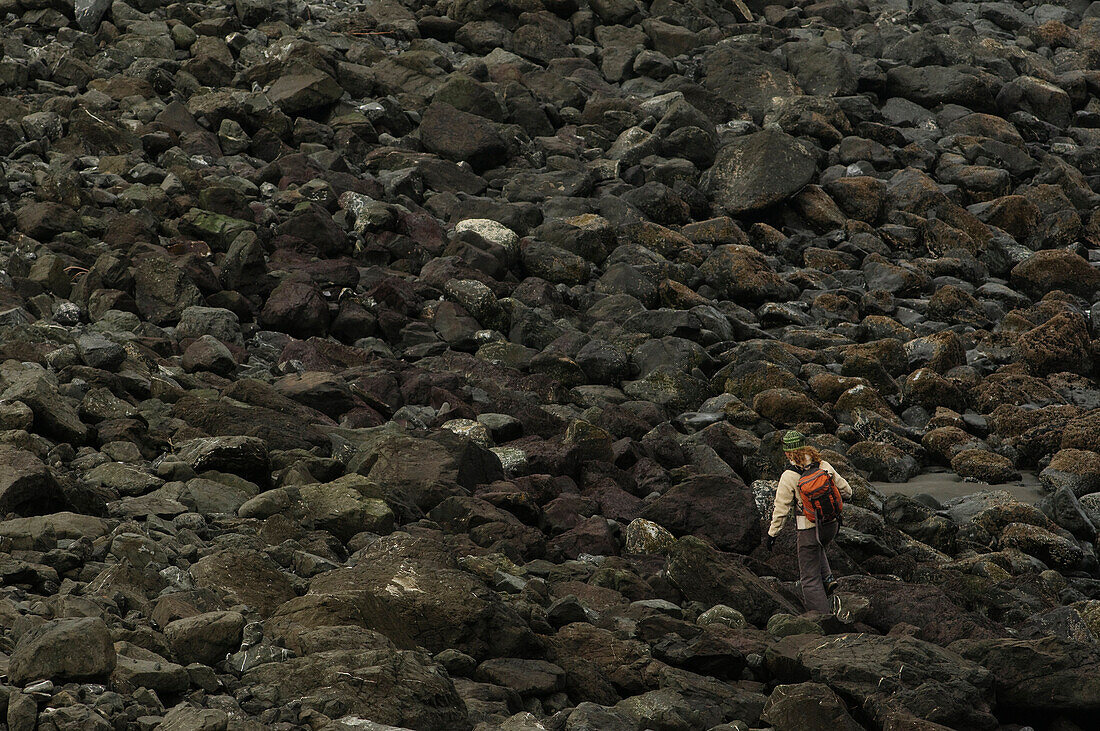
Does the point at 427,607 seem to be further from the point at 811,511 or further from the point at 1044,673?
the point at 1044,673

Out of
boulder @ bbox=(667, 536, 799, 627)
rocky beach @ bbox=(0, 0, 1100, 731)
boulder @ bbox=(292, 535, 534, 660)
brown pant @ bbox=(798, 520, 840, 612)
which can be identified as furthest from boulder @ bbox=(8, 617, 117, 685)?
brown pant @ bbox=(798, 520, 840, 612)

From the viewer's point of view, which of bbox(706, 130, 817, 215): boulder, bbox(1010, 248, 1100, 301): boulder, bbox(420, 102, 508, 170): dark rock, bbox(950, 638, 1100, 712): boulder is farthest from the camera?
bbox(420, 102, 508, 170): dark rock

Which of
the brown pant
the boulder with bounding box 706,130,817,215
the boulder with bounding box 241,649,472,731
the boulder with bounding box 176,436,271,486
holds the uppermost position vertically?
the boulder with bounding box 241,649,472,731

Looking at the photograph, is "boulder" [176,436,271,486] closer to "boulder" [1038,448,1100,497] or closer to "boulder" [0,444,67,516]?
"boulder" [0,444,67,516]

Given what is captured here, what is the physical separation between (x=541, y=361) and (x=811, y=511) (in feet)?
21.0

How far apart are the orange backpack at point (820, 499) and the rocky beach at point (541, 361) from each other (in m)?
0.76

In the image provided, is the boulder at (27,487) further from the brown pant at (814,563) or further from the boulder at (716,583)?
the brown pant at (814,563)

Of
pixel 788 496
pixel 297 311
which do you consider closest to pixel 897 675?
pixel 788 496

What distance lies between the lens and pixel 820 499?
34.3ft

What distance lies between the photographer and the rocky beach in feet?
24.2

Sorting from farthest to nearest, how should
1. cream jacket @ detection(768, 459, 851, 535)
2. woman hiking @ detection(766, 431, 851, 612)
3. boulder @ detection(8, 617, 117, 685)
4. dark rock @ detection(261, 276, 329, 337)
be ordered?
dark rock @ detection(261, 276, 329, 337)
cream jacket @ detection(768, 459, 851, 535)
woman hiking @ detection(766, 431, 851, 612)
boulder @ detection(8, 617, 117, 685)

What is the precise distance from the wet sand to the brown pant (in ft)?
13.0

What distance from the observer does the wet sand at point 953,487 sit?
14.3 m

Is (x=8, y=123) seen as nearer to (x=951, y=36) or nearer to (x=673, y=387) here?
(x=673, y=387)
